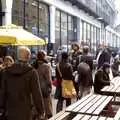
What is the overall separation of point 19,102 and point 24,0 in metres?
15.0

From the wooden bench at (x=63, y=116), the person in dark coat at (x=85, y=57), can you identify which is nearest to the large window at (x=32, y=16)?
the person in dark coat at (x=85, y=57)

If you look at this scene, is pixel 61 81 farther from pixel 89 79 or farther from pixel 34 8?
pixel 34 8

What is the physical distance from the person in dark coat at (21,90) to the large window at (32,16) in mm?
12974

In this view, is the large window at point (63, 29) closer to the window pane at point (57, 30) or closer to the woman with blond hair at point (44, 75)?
the window pane at point (57, 30)

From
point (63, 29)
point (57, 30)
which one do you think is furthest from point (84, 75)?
point (63, 29)

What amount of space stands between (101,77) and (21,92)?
5.31 m

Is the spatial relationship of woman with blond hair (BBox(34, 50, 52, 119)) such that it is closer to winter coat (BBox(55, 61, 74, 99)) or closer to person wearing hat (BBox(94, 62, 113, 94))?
winter coat (BBox(55, 61, 74, 99))

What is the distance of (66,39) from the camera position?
107ft

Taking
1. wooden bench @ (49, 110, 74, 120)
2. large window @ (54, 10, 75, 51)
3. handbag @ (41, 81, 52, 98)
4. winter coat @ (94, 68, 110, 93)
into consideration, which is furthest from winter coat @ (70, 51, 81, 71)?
large window @ (54, 10, 75, 51)

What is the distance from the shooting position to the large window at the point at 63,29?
29.1 m

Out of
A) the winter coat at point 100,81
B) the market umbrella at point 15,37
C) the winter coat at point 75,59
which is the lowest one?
the winter coat at point 100,81

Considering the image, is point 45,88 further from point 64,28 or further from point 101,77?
point 64,28

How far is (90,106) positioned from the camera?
29.7ft

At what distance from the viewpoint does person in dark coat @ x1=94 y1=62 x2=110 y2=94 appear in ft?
38.4
